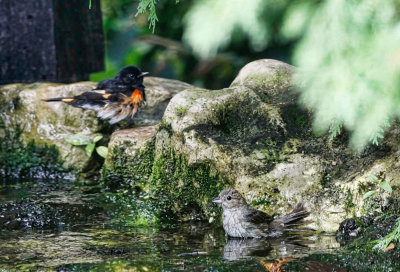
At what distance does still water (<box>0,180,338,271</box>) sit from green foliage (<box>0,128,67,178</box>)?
752 mm

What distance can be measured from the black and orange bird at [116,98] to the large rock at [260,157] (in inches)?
46.5

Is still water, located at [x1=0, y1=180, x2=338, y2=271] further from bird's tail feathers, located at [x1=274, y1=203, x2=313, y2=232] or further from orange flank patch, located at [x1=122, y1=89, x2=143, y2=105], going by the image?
orange flank patch, located at [x1=122, y1=89, x2=143, y2=105]

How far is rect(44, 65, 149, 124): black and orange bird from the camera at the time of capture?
657 cm

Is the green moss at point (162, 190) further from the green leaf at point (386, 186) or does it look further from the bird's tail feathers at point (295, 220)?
the green leaf at point (386, 186)

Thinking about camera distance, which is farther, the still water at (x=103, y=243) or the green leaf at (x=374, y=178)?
the green leaf at (x=374, y=178)

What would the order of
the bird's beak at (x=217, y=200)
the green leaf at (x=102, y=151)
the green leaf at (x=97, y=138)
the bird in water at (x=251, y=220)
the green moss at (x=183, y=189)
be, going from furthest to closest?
the green leaf at (x=97, y=138) < the green leaf at (x=102, y=151) < the green moss at (x=183, y=189) < the bird's beak at (x=217, y=200) < the bird in water at (x=251, y=220)

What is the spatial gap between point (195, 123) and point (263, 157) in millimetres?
656

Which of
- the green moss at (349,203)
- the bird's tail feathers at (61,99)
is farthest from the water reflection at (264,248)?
the bird's tail feathers at (61,99)

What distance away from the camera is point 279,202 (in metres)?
Result: 4.64

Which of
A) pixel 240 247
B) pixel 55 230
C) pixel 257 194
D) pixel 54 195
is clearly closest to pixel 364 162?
pixel 257 194

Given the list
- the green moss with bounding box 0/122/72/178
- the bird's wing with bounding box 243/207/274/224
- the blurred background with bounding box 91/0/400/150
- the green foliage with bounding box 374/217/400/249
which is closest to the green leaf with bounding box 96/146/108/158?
the green moss with bounding box 0/122/72/178

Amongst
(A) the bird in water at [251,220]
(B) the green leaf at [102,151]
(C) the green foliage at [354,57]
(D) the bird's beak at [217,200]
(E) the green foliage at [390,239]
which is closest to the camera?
(C) the green foliage at [354,57]

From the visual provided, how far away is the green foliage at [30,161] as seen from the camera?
21.5ft

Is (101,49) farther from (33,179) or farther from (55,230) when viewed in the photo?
(55,230)
